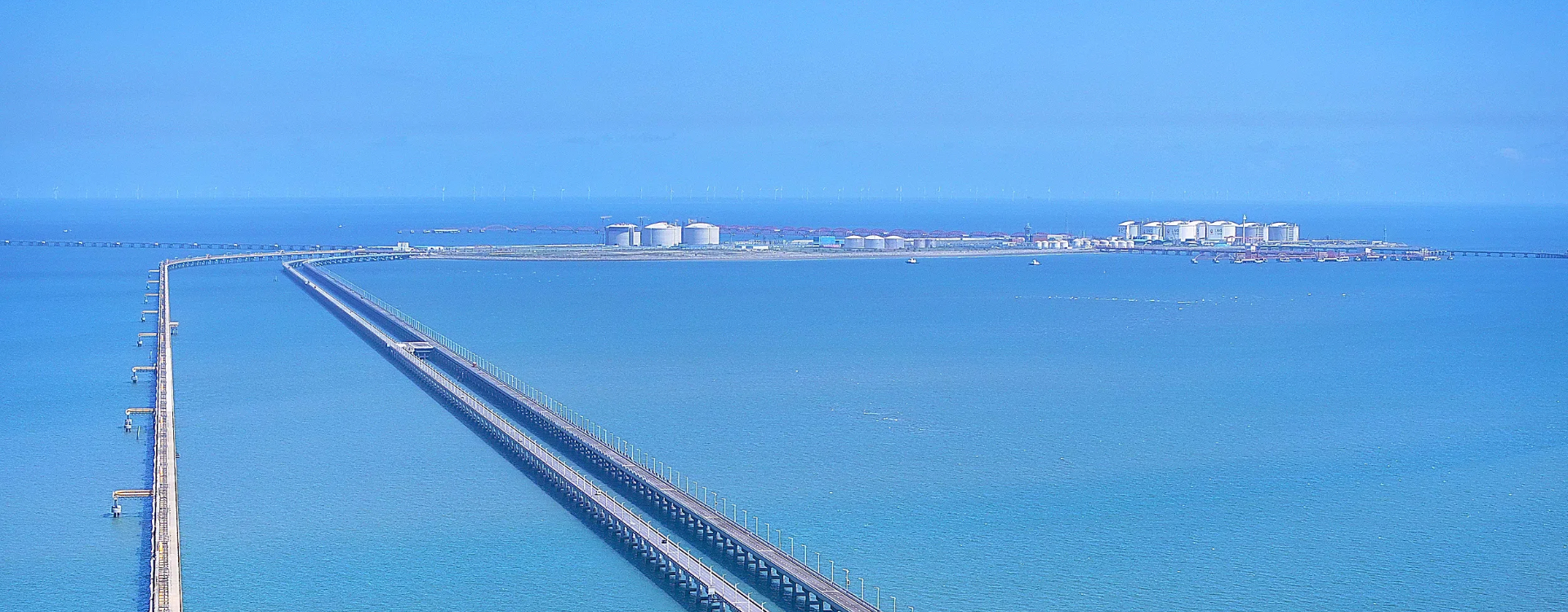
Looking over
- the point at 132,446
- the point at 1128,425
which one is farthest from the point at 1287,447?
the point at 132,446

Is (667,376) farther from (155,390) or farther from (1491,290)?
(1491,290)

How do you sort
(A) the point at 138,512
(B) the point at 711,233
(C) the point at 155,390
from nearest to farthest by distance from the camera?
(A) the point at 138,512
(C) the point at 155,390
(B) the point at 711,233

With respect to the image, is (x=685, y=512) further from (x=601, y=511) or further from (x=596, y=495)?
(x=596, y=495)

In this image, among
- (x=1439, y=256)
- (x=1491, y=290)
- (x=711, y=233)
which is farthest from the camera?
(x=711, y=233)

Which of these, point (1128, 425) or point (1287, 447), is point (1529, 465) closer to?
point (1287, 447)

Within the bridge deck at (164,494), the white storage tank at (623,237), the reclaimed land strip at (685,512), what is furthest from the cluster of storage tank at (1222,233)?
the reclaimed land strip at (685,512)

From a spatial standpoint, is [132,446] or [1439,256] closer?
[132,446]

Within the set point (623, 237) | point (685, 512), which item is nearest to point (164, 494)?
→ point (685, 512)
